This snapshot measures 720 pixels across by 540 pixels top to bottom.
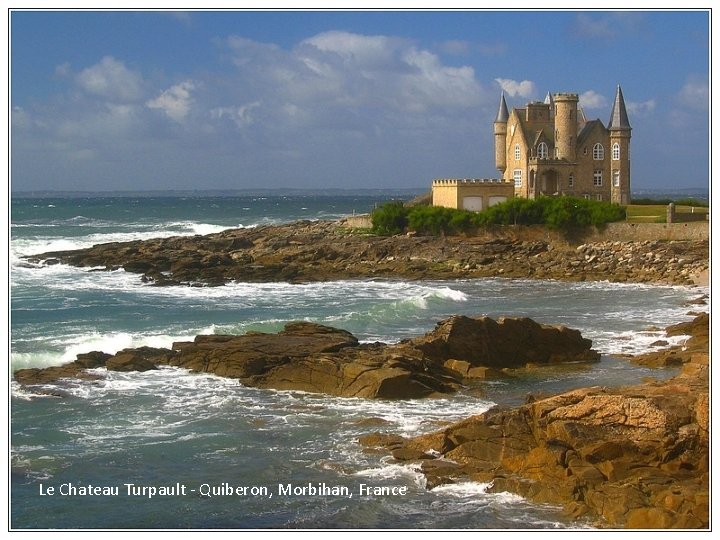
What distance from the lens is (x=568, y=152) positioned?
57.4 m

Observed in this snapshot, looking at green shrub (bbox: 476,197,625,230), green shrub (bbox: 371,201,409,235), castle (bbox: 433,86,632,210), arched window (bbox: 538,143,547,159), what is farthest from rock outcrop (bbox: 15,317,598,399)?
arched window (bbox: 538,143,547,159)

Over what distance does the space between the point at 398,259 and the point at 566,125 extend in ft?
49.6

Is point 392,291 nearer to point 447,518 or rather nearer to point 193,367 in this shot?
point 193,367

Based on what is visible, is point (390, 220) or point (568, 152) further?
point (568, 152)

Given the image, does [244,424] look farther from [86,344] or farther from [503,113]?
[503,113]

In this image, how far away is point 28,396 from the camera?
805 inches

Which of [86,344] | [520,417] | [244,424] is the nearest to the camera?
[520,417]

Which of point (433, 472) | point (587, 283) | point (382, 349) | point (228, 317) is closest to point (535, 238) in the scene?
point (587, 283)

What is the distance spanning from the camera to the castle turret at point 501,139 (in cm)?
6106

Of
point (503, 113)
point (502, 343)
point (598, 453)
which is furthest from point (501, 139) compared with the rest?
point (598, 453)

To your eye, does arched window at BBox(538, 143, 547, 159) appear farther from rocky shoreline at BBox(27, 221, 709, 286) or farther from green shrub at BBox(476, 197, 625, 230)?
rocky shoreline at BBox(27, 221, 709, 286)

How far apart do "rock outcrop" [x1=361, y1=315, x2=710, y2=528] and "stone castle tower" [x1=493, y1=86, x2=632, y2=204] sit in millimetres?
42149

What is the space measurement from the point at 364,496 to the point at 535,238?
3716 cm

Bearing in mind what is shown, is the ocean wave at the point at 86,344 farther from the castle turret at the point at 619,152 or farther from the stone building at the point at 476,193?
the castle turret at the point at 619,152
